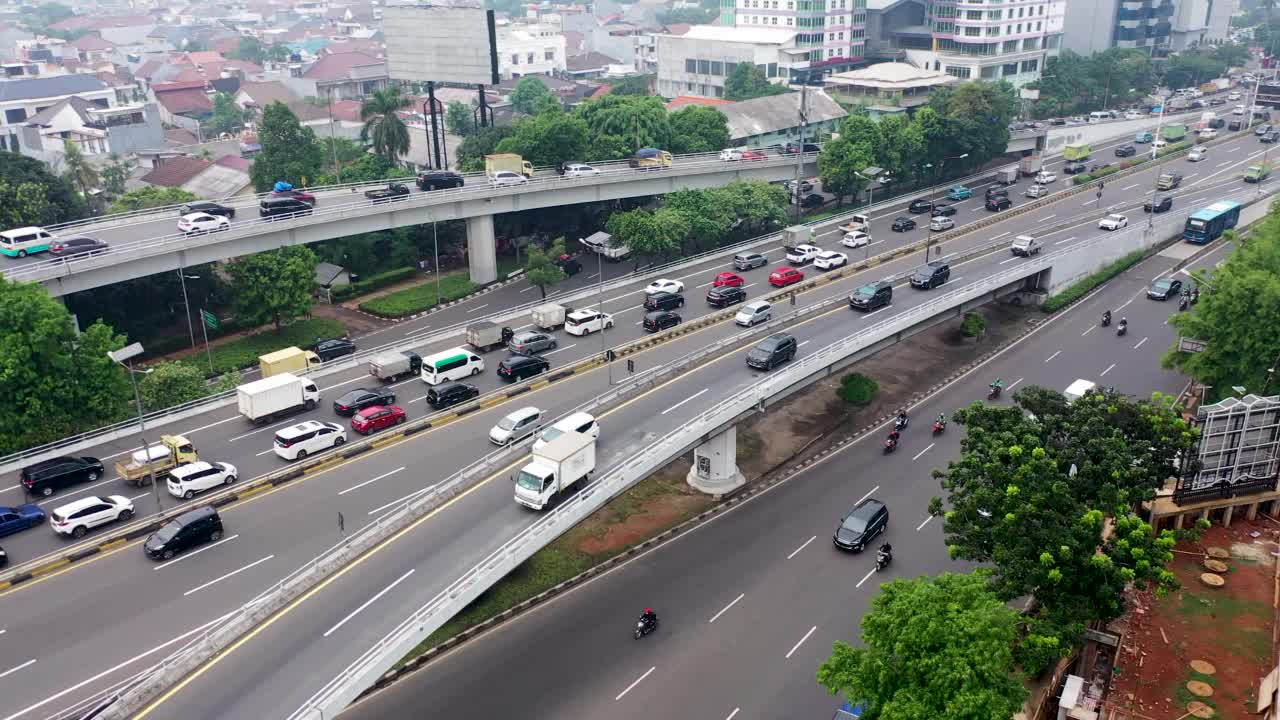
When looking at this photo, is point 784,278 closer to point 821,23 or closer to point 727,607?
point 727,607

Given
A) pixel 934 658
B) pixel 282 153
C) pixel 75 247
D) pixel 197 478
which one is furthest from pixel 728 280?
pixel 282 153

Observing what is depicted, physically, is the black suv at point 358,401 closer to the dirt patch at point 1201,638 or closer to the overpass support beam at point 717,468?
the overpass support beam at point 717,468

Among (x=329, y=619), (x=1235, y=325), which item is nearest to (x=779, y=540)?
(x=329, y=619)

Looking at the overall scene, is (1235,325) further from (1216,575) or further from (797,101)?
(797,101)

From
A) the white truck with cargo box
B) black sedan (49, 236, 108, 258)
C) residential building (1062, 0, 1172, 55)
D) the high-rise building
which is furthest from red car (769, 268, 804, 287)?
residential building (1062, 0, 1172, 55)

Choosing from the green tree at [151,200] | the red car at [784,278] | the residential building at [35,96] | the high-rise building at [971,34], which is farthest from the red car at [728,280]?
the residential building at [35,96]

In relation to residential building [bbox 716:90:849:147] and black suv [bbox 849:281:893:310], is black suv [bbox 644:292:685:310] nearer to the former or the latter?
black suv [bbox 849:281:893:310]
